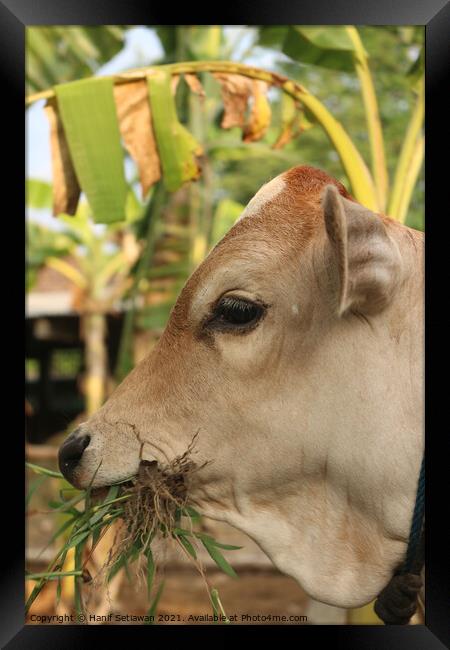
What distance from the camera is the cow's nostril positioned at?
149 centimetres

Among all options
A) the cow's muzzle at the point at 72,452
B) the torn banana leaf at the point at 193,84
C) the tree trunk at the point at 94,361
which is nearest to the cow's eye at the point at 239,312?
the cow's muzzle at the point at 72,452

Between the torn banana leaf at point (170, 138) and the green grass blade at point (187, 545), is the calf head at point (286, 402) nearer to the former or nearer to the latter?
the green grass blade at point (187, 545)

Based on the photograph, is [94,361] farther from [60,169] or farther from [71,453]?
[71,453]

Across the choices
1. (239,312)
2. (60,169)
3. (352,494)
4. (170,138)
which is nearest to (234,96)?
(170,138)

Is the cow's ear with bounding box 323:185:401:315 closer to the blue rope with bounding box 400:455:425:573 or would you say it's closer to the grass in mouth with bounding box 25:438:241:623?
the blue rope with bounding box 400:455:425:573

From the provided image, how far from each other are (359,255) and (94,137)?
1275 mm

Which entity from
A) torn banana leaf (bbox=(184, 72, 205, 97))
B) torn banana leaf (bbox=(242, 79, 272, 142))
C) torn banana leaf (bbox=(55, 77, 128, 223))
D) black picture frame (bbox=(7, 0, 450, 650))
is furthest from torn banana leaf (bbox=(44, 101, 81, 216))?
torn banana leaf (bbox=(242, 79, 272, 142))

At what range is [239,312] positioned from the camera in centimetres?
145

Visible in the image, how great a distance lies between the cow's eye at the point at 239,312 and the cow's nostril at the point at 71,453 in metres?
0.39

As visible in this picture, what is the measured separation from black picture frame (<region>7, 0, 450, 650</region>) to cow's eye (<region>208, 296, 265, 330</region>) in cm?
46

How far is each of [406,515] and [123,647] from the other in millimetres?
864

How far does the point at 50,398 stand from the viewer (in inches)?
383

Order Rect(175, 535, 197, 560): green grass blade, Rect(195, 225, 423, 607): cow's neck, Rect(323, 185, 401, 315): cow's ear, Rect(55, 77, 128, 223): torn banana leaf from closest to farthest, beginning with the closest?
1. Rect(323, 185, 401, 315): cow's ear
2. Rect(195, 225, 423, 607): cow's neck
3. Rect(175, 535, 197, 560): green grass blade
4. Rect(55, 77, 128, 223): torn banana leaf

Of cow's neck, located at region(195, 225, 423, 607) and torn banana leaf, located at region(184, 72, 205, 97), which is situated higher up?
torn banana leaf, located at region(184, 72, 205, 97)
